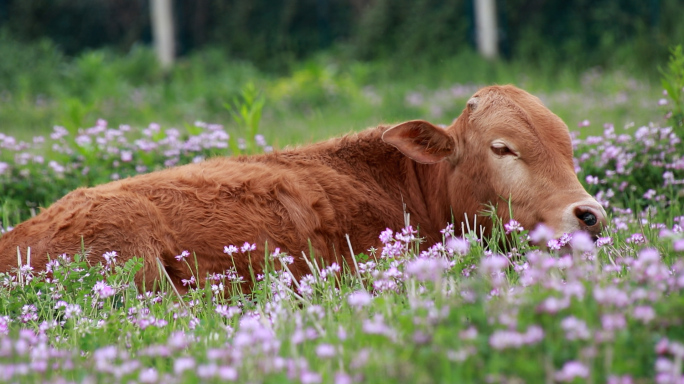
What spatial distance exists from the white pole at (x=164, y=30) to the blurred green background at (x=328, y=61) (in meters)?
0.46

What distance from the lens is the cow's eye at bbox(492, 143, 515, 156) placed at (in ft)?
13.6

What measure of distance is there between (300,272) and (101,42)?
18.4m

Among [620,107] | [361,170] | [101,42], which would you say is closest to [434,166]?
[361,170]

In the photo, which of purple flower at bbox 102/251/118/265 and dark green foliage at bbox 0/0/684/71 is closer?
purple flower at bbox 102/251/118/265

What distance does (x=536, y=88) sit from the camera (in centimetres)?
1202

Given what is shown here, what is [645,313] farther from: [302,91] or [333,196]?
[302,91]

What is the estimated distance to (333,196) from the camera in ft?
14.3

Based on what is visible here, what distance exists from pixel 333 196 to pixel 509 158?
3.52 ft

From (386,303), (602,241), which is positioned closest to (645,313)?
(386,303)

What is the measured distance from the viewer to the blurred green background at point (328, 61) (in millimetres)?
11312

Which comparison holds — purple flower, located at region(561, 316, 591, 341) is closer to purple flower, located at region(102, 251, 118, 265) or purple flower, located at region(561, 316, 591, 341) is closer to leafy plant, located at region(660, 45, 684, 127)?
purple flower, located at region(102, 251, 118, 265)

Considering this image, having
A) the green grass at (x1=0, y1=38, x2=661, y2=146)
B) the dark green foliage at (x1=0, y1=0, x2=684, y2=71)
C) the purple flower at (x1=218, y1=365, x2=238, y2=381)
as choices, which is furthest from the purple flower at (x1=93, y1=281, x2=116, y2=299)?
the dark green foliage at (x1=0, y1=0, x2=684, y2=71)

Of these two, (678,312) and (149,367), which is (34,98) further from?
(678,312)

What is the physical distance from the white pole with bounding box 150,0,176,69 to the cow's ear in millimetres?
14074
